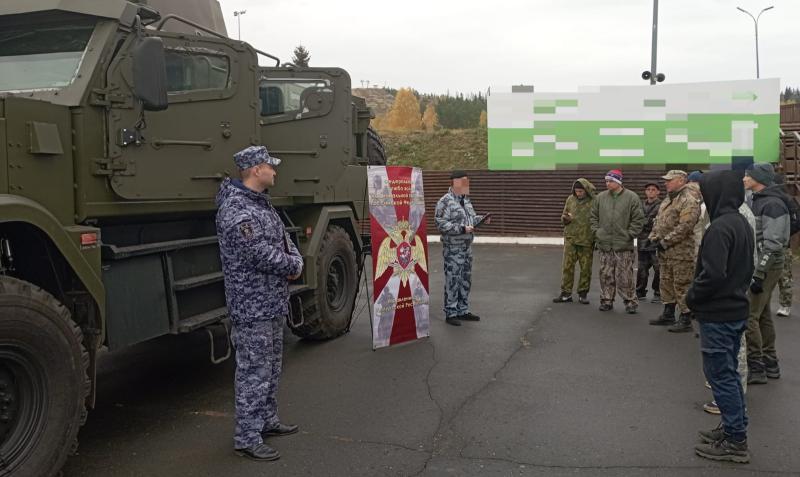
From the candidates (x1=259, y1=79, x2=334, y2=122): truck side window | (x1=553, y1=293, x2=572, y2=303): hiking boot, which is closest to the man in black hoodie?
(x1=259, y1=79, x2=334, y2=122): truck side window

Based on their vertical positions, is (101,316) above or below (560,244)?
above

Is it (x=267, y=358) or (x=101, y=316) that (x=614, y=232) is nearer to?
(x=267, y=358)

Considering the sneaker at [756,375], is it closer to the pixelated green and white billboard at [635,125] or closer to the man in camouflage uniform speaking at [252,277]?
the man in camouflage uniform speaking at [252,277]

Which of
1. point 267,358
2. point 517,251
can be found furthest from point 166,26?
point 517,251

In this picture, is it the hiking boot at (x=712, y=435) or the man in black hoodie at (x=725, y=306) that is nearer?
the man in black hoodie at (x=725, y=306)

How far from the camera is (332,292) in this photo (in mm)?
7172

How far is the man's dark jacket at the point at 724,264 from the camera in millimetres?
4043

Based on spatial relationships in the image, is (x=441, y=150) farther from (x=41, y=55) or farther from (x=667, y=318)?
(x=41, y=55)

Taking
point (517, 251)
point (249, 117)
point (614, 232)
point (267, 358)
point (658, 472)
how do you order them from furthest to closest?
1. point (517, 251)
2. point (614, 232)
3. point (249, 117)
4. point (267, 358)
5. point (658, 472)

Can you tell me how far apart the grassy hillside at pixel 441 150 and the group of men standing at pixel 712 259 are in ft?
41.6

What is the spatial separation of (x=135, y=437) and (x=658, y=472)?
325 cm

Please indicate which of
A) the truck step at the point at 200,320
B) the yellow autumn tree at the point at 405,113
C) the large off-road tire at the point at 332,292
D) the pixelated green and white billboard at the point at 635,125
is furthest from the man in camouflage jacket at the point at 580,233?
the yellow autumn tree at the point at 405,113

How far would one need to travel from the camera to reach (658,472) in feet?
12.7

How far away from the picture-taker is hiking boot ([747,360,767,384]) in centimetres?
551
